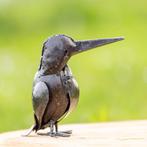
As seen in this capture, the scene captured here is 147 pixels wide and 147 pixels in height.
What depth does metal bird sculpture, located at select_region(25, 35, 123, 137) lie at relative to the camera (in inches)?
121

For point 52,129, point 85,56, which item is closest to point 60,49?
point 52,129

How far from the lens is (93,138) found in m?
3.09

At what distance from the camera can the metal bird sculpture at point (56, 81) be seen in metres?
3.07

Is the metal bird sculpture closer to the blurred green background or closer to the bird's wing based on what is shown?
the bird's wing

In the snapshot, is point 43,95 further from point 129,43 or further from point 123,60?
point 129,43

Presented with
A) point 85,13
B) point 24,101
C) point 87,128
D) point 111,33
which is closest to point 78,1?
point 85,13

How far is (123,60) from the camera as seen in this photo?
678cm

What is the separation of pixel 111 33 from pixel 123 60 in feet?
3.05

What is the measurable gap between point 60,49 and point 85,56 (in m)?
3.94

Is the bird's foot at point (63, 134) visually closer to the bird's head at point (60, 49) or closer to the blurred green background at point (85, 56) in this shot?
the bird's head at point (60, 49)

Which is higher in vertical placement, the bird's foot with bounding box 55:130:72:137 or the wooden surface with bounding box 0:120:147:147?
the bird's foot with bounding box 55:130:72:137

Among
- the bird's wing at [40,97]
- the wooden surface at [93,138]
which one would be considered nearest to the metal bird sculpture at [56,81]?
the bird's wing at [40,97]

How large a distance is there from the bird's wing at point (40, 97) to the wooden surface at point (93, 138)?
0.36ft

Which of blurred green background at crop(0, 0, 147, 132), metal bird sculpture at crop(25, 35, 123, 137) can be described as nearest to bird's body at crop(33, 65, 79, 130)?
metal bird sculpture at crop(25, 35, 123, 137)
